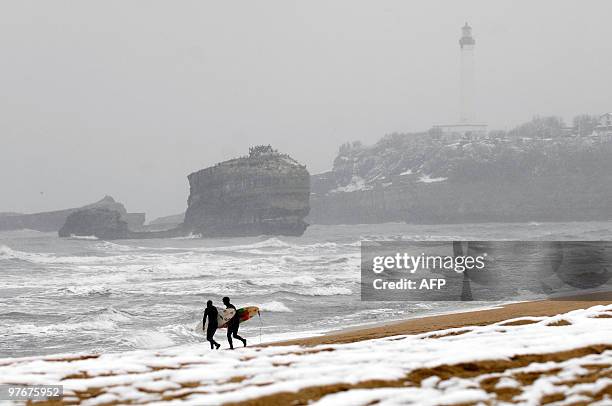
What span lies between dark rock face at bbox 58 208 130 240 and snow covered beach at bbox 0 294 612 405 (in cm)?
15698

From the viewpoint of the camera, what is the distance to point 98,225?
168m

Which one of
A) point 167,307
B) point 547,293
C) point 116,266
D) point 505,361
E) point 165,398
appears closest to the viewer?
point 165,398

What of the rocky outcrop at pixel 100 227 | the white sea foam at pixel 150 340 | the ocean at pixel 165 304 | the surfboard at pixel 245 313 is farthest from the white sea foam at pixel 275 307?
the rocky outcrop at pixel 100 227

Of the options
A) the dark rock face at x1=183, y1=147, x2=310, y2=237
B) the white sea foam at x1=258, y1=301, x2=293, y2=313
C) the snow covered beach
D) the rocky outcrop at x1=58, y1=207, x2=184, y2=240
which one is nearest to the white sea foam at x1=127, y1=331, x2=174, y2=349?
the white sea foam at x1=258, y1=301, x2=293, y2=313

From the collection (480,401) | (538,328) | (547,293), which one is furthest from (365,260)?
(480,401)

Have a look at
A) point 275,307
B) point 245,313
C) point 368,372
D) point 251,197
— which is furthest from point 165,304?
point 251,197

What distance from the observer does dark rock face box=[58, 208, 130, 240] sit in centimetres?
16662

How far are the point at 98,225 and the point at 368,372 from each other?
539ft

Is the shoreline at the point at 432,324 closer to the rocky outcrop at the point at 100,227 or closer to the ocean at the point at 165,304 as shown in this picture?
the ocean at the point at 165,304

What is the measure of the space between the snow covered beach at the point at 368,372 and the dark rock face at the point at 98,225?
156983mm

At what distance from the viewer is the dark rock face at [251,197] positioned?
556 feet

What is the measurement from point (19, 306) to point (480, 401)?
98.4 ft

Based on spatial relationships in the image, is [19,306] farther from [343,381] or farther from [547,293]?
[343,381]

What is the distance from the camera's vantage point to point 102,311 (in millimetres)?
31406
